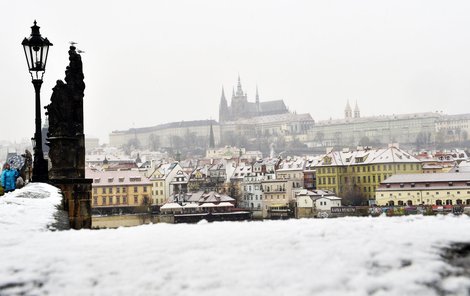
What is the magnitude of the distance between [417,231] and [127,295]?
1368 mm

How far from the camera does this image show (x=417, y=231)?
10.9ft

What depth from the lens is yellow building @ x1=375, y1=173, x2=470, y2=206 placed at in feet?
274

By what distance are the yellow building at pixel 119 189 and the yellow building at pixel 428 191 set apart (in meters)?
32.1

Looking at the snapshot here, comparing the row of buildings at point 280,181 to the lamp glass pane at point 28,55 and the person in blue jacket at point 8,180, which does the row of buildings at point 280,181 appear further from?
the lamp glass pane at point 28,55

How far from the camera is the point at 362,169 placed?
10238cm

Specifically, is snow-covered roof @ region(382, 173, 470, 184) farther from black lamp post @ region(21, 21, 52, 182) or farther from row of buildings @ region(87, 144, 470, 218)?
black lamp post @ region(21, 21, 52, 182)

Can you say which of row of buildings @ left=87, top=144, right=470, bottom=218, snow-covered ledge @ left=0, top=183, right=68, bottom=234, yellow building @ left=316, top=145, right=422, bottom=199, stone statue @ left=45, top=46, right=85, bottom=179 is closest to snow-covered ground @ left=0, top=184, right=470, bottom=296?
snow-covered ledge @ left=0, top=183, right=68, bottom=234

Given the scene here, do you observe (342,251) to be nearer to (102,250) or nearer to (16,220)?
(102,250)

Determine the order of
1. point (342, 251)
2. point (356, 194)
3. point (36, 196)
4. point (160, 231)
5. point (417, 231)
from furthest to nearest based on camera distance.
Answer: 1. point (356, 194)
2. point (36, 196)
3. point (160, 231)
4. point (417, 231)
5. point (342, 251)

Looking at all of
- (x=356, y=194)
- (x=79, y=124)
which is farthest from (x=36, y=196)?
(x=356, y=194)

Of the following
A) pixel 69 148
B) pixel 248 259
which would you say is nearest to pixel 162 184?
pixel 69 148

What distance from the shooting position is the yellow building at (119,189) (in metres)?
94.9

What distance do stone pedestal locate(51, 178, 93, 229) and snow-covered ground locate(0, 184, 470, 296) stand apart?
812 centimetres

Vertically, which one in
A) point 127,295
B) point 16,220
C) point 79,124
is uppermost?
point 79,124
